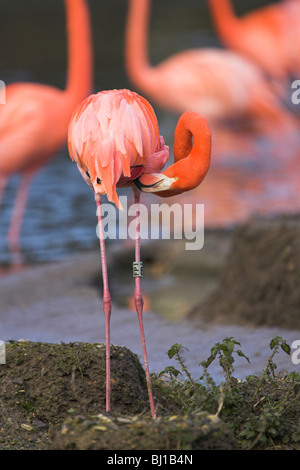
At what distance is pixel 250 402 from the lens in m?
3.07

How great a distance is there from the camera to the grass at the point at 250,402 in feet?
9.43

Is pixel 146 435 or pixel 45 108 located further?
pixel 45 108

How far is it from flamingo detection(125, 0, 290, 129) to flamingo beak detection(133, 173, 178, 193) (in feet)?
26.6

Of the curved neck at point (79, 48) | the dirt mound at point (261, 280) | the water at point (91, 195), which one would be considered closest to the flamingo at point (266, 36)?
the water at point (91, 195)

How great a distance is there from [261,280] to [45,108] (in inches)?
141

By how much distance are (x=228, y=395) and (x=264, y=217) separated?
3.66 meters

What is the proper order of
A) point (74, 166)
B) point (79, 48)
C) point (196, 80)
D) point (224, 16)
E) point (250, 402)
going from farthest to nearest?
point (224, 16)
point (74, 166)
point (196, 80)
point (79, 48)
point (250, 402)

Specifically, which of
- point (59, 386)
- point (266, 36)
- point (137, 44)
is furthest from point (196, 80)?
point (59, 386)

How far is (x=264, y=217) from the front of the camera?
6582mm

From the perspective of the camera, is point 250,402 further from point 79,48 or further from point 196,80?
point 196,80

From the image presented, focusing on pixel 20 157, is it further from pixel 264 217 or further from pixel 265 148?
pixel 265 148

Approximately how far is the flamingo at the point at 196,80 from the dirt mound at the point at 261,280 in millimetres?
5009

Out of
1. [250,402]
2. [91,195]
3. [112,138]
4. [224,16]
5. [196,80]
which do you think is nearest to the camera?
[112,138]

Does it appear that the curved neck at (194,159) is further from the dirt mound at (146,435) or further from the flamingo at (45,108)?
the flamingo at (45,108)
